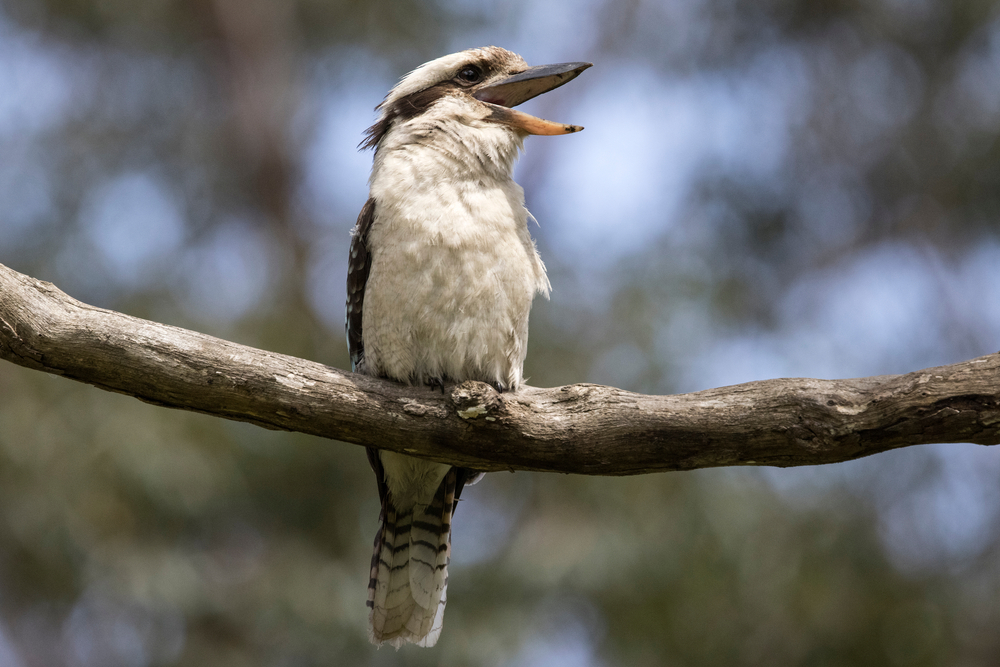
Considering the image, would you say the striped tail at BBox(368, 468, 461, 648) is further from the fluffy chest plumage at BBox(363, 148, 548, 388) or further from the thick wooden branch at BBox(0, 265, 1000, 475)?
the thick wooden branch at BBox(0, 265, 1000, 475)

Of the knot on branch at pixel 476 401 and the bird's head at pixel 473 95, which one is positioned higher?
the bird's head at pixel 473 95

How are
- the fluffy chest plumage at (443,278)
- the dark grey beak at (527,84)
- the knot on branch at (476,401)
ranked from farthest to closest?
1. the dark grey beak at (527,84)
2. the fluffy chest plumage at (443,278)
3. the knot on branch at (476,401)

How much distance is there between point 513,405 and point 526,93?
1.31 metres

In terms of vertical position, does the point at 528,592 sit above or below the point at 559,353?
below

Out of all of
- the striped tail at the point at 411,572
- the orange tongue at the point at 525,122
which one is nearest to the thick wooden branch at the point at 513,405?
the striped tail at the point at 411,572

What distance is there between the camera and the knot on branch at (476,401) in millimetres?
2293

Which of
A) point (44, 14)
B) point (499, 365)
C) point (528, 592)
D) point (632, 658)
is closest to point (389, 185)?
point (499, 365)

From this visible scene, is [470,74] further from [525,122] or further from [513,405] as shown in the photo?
[513,405]

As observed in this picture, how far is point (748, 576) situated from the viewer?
5613 millimetres

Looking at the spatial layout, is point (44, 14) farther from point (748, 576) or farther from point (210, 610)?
point (748, 576)

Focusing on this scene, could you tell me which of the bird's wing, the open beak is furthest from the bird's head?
the bird's wing

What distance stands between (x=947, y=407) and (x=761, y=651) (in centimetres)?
428

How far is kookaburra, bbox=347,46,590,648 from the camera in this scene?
8.62 ft

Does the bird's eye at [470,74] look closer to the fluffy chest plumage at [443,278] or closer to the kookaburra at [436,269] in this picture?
the kookaburra at [436,269]
